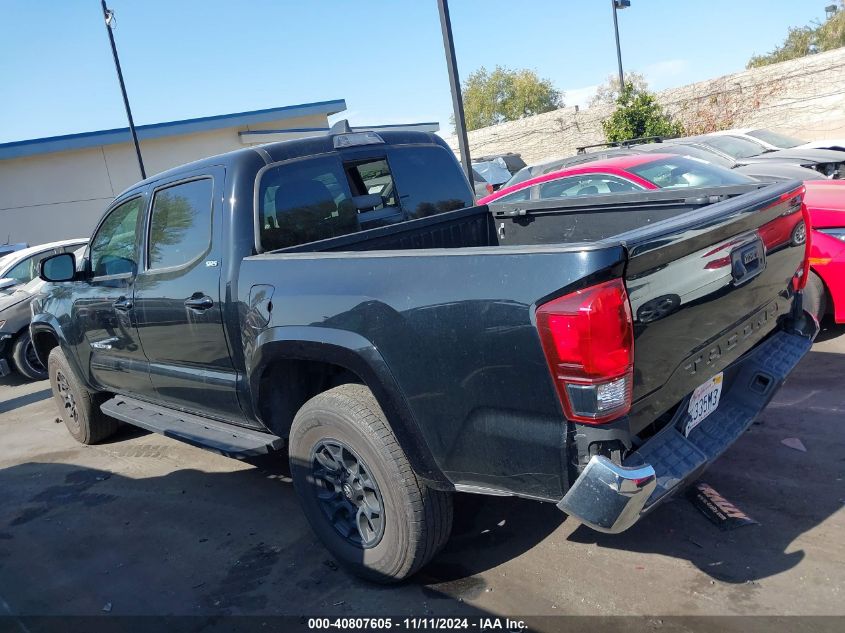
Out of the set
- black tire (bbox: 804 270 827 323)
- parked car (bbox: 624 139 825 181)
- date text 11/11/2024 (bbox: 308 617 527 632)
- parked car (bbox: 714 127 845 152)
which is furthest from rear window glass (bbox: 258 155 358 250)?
parked car (bbox: 714 127 845 152)

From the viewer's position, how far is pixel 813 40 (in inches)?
2055

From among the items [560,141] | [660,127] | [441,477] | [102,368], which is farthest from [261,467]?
[560,141]

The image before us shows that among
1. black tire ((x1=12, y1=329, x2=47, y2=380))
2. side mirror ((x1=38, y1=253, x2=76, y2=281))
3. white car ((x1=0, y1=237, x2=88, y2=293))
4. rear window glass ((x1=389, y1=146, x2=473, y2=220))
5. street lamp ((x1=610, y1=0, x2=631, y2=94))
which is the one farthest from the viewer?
street lamp ((x1=610, y1=0, x2=631, y2=94))

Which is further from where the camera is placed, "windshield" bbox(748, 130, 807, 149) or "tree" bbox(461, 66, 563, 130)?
A: "tree" bbox(461, 66, 563, 130)

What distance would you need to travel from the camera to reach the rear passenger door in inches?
152

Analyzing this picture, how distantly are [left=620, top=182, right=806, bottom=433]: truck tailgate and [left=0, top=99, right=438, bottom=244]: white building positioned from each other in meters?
23.2

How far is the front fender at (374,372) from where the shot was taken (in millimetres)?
2912

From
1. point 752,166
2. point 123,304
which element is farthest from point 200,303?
point 752,166

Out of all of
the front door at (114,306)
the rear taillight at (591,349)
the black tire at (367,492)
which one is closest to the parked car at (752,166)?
the front door at (114,306)

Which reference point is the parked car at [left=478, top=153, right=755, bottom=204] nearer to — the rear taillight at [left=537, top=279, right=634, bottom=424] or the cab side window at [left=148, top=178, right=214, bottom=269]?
the cab side window at [left=148, top=178, right=214, bottom=269]

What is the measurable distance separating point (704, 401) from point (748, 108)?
80.5 ft

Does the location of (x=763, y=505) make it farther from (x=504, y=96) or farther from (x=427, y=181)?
(x=504, y=96)

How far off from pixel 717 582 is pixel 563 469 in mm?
1119

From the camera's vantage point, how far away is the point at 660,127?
22234mm
